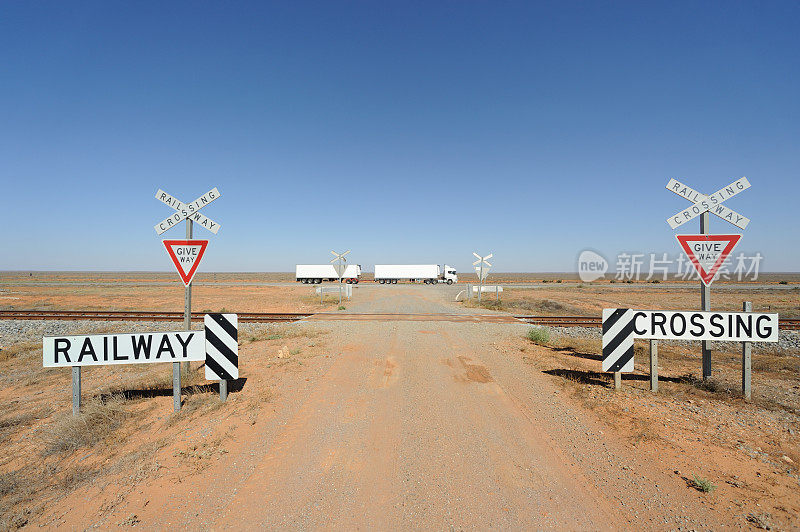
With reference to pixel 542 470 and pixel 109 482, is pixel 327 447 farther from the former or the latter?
pixel 542 470

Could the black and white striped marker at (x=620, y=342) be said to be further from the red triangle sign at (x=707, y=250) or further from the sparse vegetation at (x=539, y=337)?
the sparse vegetation at (x=539, y=337)

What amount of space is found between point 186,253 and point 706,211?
1050cm

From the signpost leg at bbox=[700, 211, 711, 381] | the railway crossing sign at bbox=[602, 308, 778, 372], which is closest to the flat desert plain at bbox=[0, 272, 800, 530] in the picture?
the signpost leg at bbox=[700, 211, 711, 381]

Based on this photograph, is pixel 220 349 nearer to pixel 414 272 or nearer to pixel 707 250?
pixel 707 250

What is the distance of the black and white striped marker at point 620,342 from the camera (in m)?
6.41

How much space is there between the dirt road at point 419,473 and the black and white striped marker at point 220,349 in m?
1.01

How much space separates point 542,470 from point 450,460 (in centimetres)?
104

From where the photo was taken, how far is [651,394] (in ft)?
20.4

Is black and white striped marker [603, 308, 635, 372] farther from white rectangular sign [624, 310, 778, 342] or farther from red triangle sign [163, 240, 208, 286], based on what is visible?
red triangle sign [163, 240, 208, 286]

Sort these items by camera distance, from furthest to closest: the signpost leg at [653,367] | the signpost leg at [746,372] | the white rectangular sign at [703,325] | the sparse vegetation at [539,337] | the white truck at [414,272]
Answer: the white truck at [414,272] < the sparse vegetation at [539,337] < the signpost leg at [653,367] < the white rectangular sign at [703,325] < the signpost leg at [746,372]

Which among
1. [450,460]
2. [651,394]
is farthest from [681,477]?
[651,394]

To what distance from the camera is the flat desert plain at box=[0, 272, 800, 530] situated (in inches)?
126

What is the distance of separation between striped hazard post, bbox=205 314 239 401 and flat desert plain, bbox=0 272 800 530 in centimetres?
44

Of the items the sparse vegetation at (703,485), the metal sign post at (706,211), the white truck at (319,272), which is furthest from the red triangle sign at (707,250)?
the white truck at (319,272)
